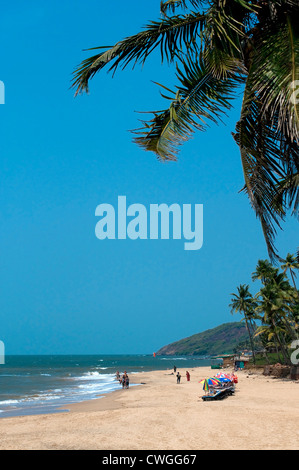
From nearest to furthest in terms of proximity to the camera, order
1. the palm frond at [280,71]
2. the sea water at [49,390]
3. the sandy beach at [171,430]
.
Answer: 1. the palm frond at [280,71]
2. the sandy beach at [171,430]
3. the sea water at [49,390]

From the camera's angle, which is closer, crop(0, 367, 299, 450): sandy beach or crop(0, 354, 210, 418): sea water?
crop(0, 367, 299, 450): sandy beach

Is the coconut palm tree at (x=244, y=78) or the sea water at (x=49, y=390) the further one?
the sea water at (x=49, y=390)

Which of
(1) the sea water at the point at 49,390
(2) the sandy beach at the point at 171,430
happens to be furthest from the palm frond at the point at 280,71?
(1) the sea water at the point at 49,390

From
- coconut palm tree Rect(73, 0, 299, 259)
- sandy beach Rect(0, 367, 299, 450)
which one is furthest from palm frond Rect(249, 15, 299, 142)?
sandy beach Rect(0, 367, 299, 450)

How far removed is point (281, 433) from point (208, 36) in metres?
11.7

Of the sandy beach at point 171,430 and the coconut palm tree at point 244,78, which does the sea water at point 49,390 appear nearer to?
the sandy beach at point 171,430

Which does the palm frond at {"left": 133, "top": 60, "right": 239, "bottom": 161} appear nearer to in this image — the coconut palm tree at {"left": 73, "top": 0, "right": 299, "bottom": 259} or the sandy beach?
the coconut palm tree at {"left": 73, "top": 0, "right": 299, "bottom": 259}

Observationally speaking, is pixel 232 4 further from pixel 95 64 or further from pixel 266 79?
pixel 95 64

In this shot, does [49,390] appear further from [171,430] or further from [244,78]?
[244,78]

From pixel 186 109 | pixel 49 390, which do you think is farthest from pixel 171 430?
pixel 49 390

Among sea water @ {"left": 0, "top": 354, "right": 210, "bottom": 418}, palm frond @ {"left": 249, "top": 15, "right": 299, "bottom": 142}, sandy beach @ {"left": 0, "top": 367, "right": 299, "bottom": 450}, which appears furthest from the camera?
sea water @ {"left": 0, "top": 354, "right": 210, "bottom": 418}
